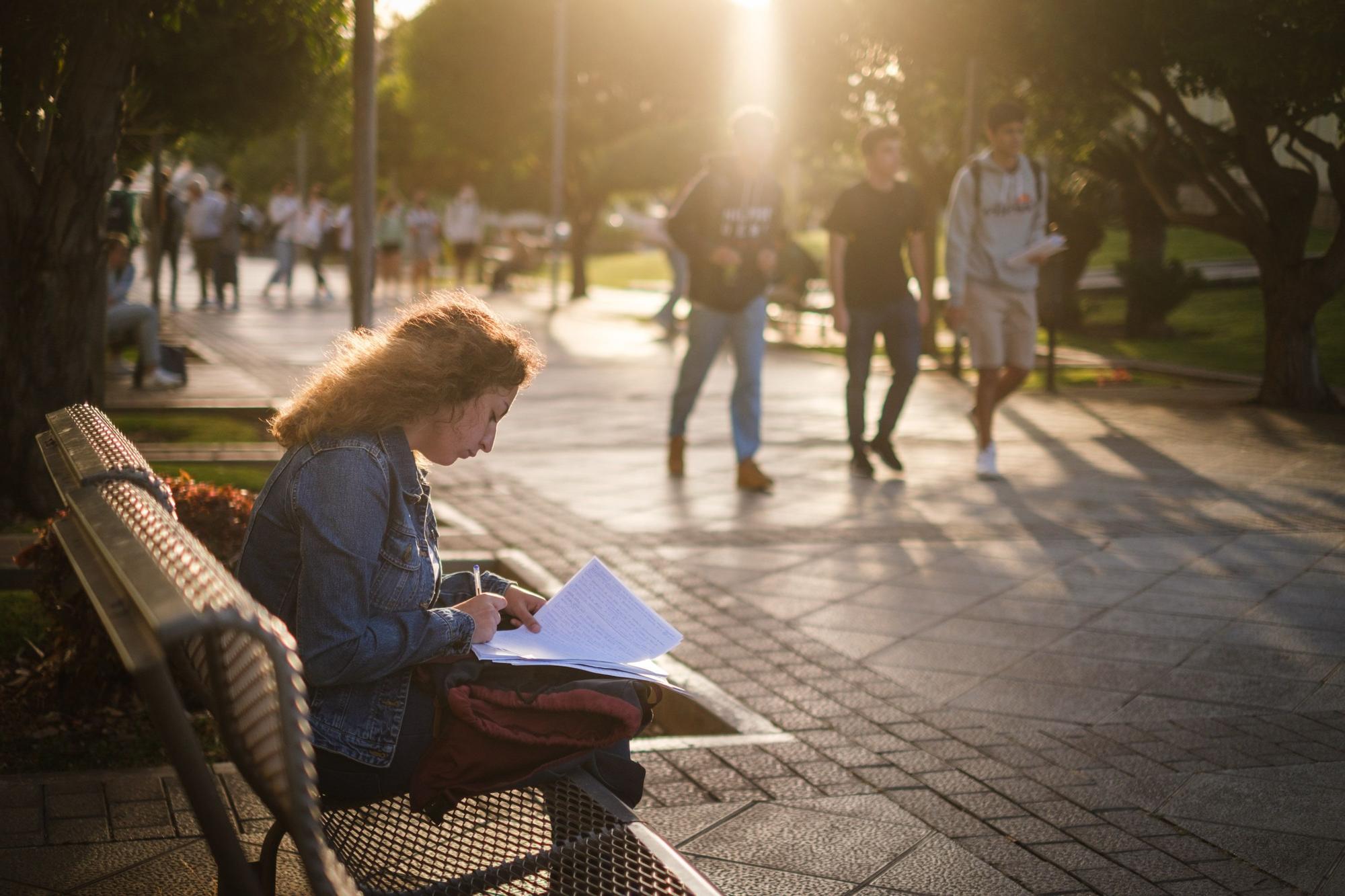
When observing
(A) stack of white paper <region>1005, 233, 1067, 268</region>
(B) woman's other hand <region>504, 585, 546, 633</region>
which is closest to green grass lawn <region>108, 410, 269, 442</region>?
(A) stack of white paper <region>1005, 233, 1067, 268</region>

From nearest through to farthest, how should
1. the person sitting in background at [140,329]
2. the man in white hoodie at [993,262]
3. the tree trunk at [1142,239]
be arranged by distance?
the man in white hoodie at [993,262] < the person sitting in background at [140,329] < the tree trunk at [1142,239]

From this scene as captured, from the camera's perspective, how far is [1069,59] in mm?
12367

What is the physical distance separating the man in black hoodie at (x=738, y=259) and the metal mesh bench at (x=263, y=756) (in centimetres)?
594

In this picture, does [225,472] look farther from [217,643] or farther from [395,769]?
[217,643]

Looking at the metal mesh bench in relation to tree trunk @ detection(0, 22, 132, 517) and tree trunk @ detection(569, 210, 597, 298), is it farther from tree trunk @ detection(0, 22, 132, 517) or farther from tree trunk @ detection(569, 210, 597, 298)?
tree trunk @ detection(569, 210, 597, 298)

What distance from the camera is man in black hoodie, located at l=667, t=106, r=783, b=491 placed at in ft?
29.8

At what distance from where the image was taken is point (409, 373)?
2816mm

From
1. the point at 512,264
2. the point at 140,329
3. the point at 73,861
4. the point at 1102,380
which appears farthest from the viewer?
the point at 512,264

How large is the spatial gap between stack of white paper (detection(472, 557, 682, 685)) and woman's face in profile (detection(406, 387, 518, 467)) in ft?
1.16

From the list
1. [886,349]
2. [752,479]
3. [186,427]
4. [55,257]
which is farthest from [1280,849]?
[186,427]

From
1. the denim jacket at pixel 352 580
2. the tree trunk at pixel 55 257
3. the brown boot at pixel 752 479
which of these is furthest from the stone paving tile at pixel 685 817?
the brown boot at pixel 752 479

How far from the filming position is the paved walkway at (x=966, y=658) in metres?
3.72

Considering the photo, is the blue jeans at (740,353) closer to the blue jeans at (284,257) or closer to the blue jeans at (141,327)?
the blue jeans at (141,327)

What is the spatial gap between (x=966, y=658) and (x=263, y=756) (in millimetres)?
3842
